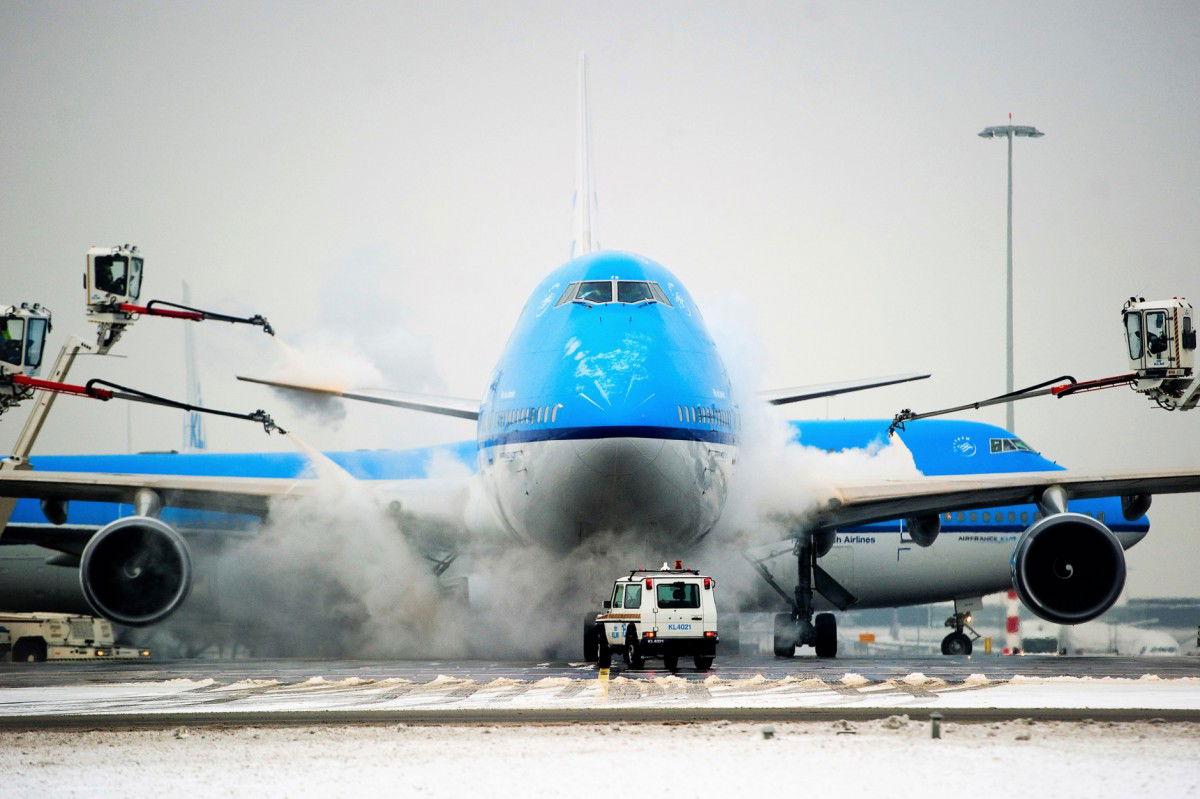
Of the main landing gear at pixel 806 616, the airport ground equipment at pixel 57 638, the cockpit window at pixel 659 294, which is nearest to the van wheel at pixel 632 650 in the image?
the cockpit window at pixel 659 294

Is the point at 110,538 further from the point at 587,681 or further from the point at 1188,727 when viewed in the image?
the point at 1188,727

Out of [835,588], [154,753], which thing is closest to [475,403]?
[835,588]

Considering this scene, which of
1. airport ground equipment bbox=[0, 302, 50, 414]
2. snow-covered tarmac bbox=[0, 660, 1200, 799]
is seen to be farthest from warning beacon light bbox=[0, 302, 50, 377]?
snow-covered tarmac bbox=[0, 660, 1200, 799]

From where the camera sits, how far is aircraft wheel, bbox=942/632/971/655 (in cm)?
3491

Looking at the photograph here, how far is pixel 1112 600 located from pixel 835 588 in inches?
254

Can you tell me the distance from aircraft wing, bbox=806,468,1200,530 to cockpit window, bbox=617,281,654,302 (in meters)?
4.81

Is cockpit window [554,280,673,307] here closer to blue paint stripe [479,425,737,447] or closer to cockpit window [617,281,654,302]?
cockpit window [617,281,654,302]

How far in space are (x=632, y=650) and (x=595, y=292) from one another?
5.64 meters

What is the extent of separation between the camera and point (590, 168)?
3325 centimetres

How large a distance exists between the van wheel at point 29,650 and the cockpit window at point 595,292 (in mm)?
25007

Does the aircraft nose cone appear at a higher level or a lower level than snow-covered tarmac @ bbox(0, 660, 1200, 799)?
higher

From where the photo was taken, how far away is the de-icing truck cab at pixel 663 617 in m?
20.2

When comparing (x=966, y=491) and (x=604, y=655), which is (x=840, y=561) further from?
(x=604, y=655)

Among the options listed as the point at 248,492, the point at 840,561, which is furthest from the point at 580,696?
the point at 840,561
